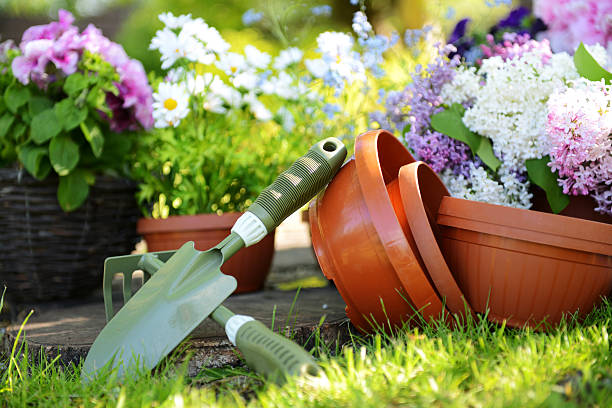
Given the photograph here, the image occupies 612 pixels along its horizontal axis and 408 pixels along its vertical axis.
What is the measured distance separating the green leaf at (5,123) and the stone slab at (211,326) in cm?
51

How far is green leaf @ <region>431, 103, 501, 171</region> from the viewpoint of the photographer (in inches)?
55.4

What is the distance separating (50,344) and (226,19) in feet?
23.5

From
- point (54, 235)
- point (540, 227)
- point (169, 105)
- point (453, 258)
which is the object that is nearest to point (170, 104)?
point (169, 105)

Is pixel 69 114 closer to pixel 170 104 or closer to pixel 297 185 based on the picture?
pixel 170 104

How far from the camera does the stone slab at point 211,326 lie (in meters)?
1.15

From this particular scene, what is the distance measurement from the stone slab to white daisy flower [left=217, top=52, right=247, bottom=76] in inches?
26.9

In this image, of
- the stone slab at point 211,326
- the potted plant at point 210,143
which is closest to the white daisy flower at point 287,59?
the potted plant at point 210,143

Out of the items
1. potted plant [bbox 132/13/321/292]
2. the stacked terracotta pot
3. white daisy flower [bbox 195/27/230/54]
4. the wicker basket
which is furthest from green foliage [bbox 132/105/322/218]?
the stacked terracotta pot

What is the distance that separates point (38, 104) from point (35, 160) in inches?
6.6

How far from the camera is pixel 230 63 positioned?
1652mm

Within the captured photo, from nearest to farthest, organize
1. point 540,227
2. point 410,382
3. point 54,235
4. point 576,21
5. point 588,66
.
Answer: point 410,382, point 540,227, point 588,66, point 54,235, point 576,21

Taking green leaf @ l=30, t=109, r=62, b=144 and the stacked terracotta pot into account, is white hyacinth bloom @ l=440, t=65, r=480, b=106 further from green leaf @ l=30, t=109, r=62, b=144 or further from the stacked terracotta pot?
green leaf @ l=30, t=109, r=62, b=144

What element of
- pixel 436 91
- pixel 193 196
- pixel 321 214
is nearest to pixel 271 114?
pixel 193 196

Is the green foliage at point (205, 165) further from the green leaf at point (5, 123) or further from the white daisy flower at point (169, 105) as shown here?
the green leaf at point (5, 123)
